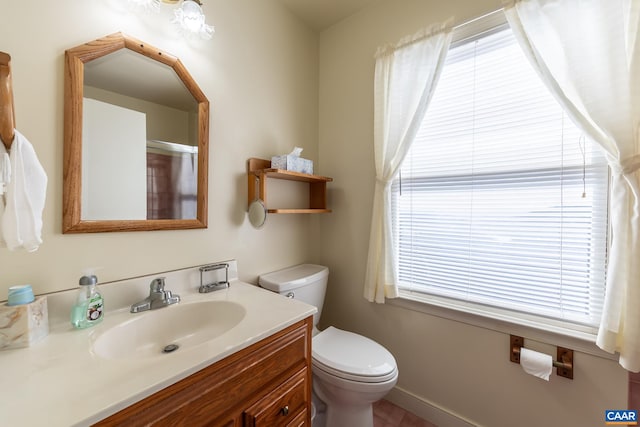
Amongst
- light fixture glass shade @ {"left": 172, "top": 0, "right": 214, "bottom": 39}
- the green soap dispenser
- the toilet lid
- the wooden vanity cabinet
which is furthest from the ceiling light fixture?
the toilet lid

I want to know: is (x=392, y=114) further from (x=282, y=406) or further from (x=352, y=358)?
(x=282, y=406)

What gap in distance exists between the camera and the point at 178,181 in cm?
113

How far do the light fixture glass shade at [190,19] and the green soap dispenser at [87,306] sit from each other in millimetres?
1068

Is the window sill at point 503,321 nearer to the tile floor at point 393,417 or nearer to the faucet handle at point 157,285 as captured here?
the tile floor at point 393,417

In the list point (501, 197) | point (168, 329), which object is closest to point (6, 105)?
point (168, 329)

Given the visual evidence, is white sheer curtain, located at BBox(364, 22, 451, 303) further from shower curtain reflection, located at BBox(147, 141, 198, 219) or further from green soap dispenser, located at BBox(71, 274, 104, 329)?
green soap dispenser, located at BBox(71, 274, 104, 329)

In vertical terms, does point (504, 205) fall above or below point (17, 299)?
above

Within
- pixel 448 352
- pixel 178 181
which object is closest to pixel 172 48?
pixel 178 181

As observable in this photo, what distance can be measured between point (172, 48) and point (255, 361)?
51.9 inches

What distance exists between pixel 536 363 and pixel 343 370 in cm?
83

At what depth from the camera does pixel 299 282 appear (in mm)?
1408

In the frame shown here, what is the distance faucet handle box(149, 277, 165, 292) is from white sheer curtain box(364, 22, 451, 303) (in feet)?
3.52

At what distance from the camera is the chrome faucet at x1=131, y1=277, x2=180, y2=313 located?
946 mm

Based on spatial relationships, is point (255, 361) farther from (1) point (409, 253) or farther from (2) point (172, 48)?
(2) point (172, 48)
